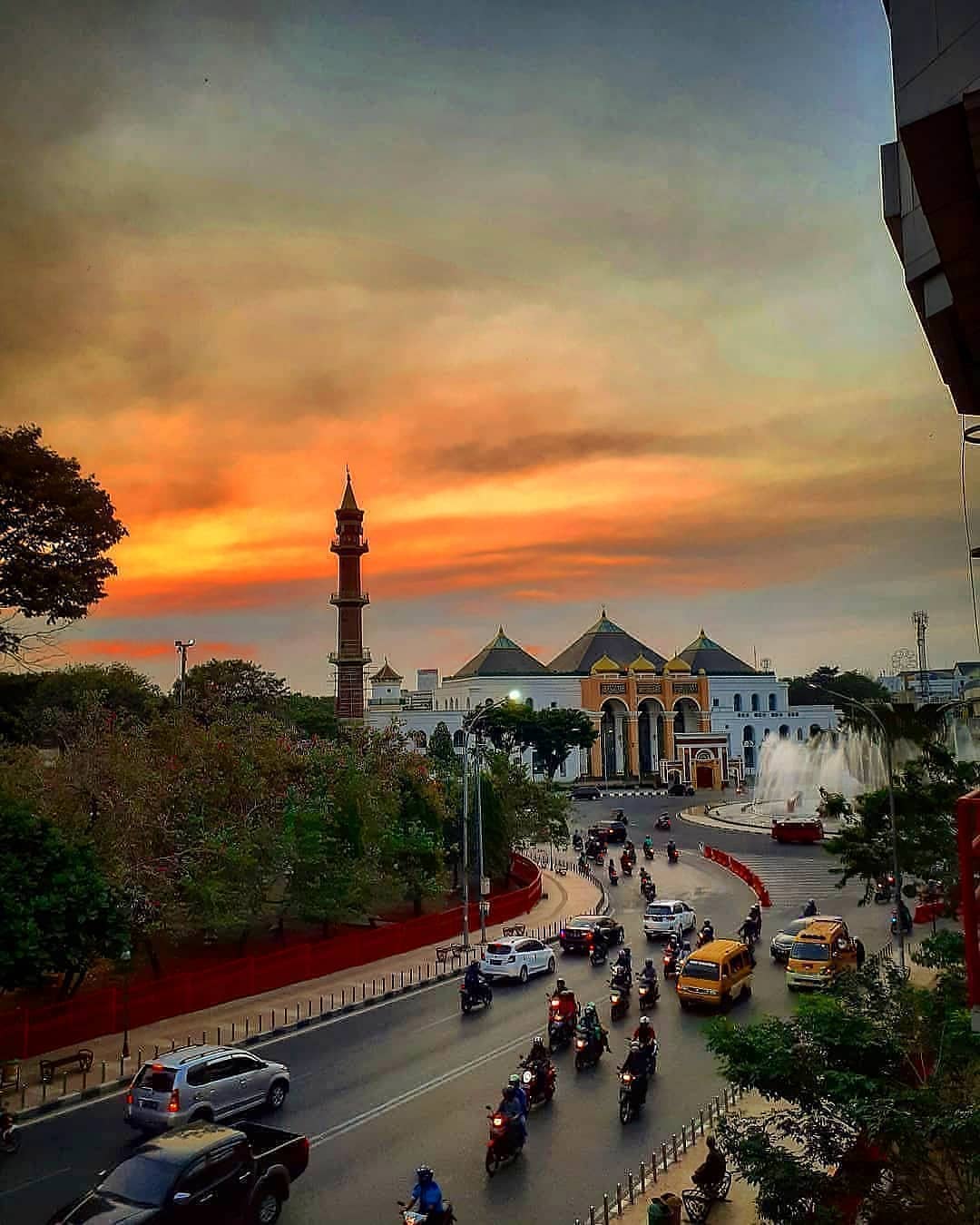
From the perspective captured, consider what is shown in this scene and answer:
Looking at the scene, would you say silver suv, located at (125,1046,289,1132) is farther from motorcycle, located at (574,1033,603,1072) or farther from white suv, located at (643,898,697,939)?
white suv, located at (643,898,697,939)

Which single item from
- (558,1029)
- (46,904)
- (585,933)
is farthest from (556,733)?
(46,904)

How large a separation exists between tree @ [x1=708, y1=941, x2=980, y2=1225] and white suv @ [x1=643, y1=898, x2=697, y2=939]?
19.1 metres

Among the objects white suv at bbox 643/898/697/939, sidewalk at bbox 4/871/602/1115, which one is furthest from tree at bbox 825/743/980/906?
sidewalk at bbox 4/871/602/1115

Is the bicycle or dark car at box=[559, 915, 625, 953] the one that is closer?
the bicycle

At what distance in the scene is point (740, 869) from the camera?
44.6 meters

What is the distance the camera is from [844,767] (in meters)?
70.8

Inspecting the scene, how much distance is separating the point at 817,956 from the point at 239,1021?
1327cm

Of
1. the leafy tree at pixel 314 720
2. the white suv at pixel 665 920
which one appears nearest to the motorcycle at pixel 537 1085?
the white suv at pixel 665 920

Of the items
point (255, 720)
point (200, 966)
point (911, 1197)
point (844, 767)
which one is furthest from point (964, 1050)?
point (844, 767)

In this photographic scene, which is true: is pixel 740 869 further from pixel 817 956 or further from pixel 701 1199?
pixel 701 1199

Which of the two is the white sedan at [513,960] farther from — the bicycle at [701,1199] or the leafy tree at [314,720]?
the leafy tree at [314,720]

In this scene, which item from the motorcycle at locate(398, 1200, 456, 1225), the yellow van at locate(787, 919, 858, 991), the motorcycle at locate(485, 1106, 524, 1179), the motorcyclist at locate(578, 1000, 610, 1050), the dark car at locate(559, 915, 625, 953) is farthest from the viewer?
the dark car at locate(559, 915, 625, 953)

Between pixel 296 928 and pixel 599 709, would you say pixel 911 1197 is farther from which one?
pixel 599 709

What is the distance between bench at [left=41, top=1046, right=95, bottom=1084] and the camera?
18.1 m
